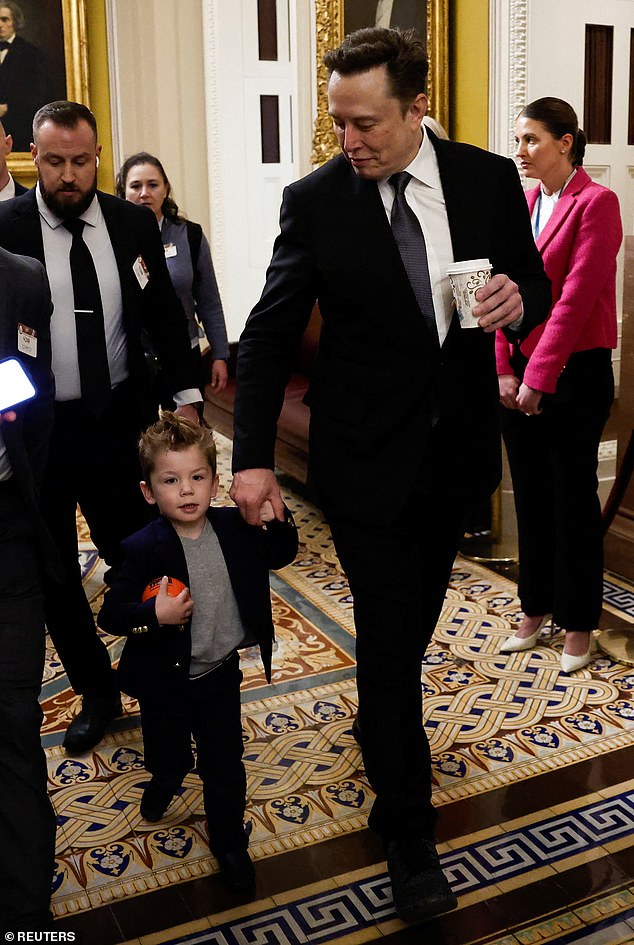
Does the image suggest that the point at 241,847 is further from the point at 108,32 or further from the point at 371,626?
the point at 108,32

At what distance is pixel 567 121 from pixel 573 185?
0.21 m

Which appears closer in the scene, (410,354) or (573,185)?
(410,354)

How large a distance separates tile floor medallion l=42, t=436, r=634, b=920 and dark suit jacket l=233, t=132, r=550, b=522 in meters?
0.95

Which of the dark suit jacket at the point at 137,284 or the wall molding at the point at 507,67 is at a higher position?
the wall molding at the point at 507,67

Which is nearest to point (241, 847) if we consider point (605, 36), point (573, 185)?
point (573, 185)

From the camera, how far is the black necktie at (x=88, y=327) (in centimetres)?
296

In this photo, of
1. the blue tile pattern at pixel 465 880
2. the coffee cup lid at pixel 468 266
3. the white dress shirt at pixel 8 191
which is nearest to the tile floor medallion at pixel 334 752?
the blue tile pattern at pixel 465 880

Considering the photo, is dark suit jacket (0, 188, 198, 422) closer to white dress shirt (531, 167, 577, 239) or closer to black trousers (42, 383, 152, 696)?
black trousers (42, 383, 152, 696)

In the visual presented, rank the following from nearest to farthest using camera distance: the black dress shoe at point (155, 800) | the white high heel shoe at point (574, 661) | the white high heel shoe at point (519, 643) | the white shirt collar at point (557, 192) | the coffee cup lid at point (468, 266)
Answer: the coffee cup lid at point (468, 266), the black dress shoe at point (155, 800), the white shirt collar at point (557, 192), the white high heel shoe at point (574, 661), the white high heel shoe at point (519, 643)

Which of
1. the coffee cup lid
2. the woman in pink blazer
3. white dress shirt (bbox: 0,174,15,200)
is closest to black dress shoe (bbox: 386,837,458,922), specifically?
the coffee cup lid

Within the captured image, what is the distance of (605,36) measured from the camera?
A: 5750 mm

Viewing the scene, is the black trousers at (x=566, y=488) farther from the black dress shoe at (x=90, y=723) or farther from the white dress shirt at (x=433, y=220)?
the black dress shoe at (x=90, y=723)

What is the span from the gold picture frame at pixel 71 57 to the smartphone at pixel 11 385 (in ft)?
21.6

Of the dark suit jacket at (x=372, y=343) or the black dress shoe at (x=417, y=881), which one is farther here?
the black dress shoe at (x=417, y=881)
